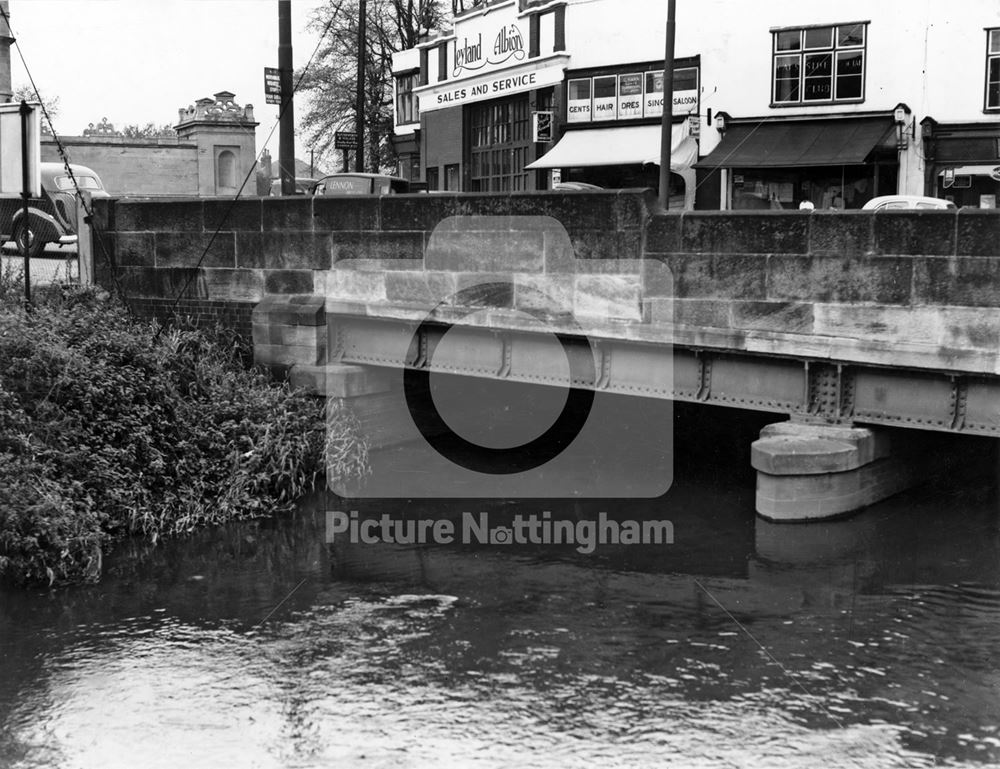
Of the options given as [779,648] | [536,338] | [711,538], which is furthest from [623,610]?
[536,338]

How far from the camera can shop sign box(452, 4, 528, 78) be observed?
38.8m

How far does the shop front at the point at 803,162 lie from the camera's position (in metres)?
30.3

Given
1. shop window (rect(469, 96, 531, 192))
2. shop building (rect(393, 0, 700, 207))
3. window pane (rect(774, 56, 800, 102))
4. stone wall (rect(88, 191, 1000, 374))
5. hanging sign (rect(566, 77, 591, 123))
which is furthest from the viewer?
shop window (rect(469, 96, 531, 192))

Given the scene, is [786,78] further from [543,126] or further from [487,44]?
[487,44]

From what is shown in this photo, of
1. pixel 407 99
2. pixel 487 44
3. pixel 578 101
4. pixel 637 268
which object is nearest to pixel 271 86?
pixel 637 268

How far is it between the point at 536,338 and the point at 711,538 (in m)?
3.26

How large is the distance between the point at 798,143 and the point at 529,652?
23072mm

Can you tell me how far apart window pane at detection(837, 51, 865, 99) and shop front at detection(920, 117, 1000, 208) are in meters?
2.05

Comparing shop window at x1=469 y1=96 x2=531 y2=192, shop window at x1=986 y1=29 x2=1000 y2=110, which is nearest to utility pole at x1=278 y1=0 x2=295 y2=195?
shop window at x1=469 y1=96 x2=531 y2=192

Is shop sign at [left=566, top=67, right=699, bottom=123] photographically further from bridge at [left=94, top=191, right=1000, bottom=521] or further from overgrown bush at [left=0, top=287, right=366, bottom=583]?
overgrown bush at [left=0, top=287, right=366, bottom=583]

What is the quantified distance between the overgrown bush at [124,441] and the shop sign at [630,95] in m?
19.8

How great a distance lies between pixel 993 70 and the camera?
2931cm

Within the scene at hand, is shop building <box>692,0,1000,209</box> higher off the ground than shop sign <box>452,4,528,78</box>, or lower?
lower

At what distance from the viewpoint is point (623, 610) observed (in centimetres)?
1187
